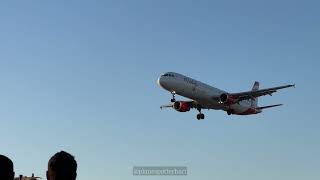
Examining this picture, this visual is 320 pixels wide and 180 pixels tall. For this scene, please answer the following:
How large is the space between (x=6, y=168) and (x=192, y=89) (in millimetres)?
73999

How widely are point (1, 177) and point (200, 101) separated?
75.5 meters

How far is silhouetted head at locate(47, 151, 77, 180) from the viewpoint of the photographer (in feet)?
18.8

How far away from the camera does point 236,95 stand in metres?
81.8

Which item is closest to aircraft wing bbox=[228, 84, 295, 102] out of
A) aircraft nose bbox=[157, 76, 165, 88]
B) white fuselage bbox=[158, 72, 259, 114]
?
white fuselage bbox=[158, 72, 259, 114]

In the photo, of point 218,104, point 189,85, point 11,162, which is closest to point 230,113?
point 218,104

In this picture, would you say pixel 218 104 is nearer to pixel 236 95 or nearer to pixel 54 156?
pixel 236 95

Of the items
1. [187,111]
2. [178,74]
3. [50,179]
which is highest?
[178,74]

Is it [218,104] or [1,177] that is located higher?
[218,104]

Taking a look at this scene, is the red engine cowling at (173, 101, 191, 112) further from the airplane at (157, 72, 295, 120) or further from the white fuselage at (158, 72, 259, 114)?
the white fuselage at (158, 72, 259, 114)

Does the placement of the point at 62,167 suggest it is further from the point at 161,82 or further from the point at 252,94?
the point at 252,94

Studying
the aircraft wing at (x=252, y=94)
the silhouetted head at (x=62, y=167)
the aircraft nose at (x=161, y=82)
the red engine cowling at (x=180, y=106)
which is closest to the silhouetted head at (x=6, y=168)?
the silhouetted head at (x=62, y=167)

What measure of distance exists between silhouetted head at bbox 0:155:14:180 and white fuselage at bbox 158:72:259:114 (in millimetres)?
72320

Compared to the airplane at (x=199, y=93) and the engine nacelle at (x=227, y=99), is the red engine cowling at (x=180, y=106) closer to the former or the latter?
the airplane at (x=199, y=93)

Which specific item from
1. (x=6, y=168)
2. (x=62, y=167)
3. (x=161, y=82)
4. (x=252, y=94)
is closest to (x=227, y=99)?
(x=252, y=94)
